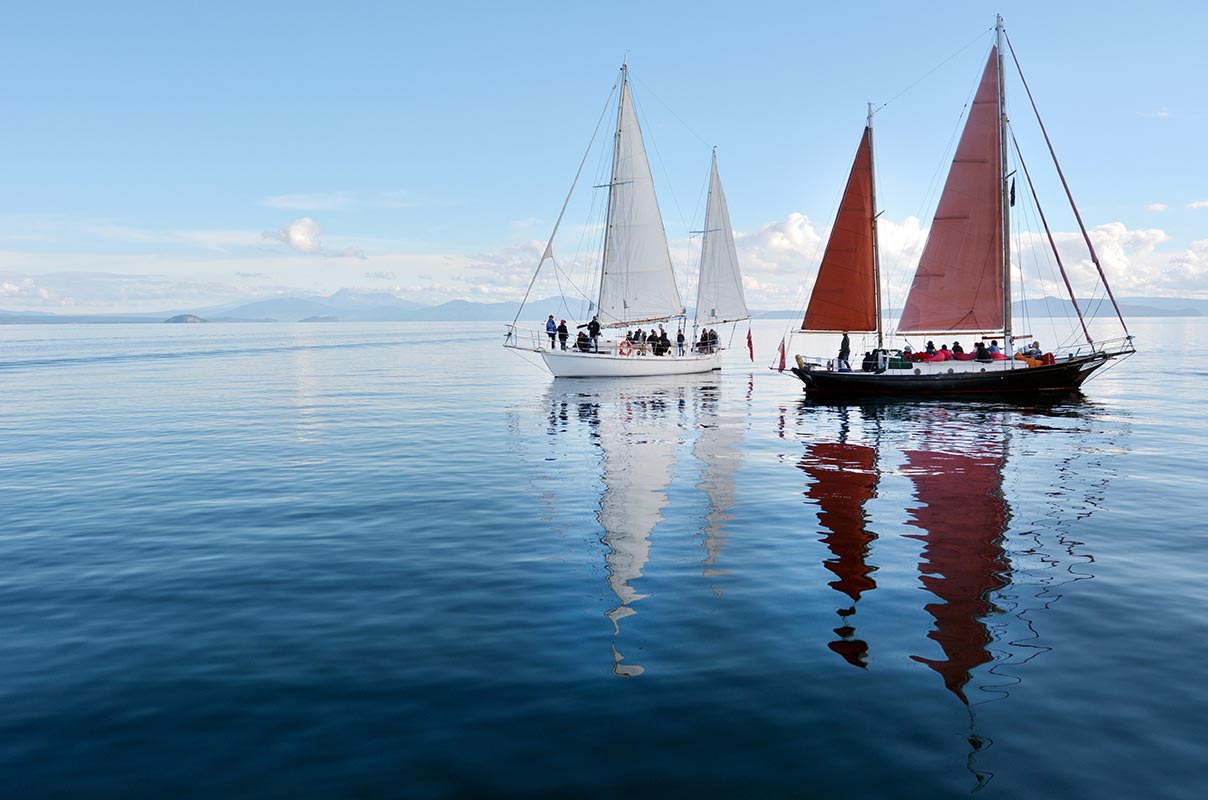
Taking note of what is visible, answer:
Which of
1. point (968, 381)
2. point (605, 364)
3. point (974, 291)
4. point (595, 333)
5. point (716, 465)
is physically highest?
point (974, 291)

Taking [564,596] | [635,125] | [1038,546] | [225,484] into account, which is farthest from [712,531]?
[635,125]

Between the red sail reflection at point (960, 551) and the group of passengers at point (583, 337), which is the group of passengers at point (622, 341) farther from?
the red sail reflection at point (960, 551)

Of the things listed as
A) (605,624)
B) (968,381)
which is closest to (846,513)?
(605,624)

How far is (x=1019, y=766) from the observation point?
6977 mm

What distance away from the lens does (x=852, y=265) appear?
46.4 m

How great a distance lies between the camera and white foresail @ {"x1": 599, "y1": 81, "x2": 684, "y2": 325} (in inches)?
2227

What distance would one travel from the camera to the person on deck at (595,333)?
5697 cm

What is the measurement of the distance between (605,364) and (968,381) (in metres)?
25.2

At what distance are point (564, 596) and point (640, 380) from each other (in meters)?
47.1

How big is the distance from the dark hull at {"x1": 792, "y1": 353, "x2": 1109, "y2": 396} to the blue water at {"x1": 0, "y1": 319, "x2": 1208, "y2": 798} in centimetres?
1680

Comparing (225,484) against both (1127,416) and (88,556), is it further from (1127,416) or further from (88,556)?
(1127,416)

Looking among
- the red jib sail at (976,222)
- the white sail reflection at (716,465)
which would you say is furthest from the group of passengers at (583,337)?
the red jib sail at (976,222)

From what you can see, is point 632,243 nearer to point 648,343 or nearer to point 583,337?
point 583,337

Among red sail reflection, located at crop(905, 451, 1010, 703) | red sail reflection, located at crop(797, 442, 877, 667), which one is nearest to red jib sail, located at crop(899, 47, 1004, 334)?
red sail reflection, located at crop(797, 442, 877, 667)
